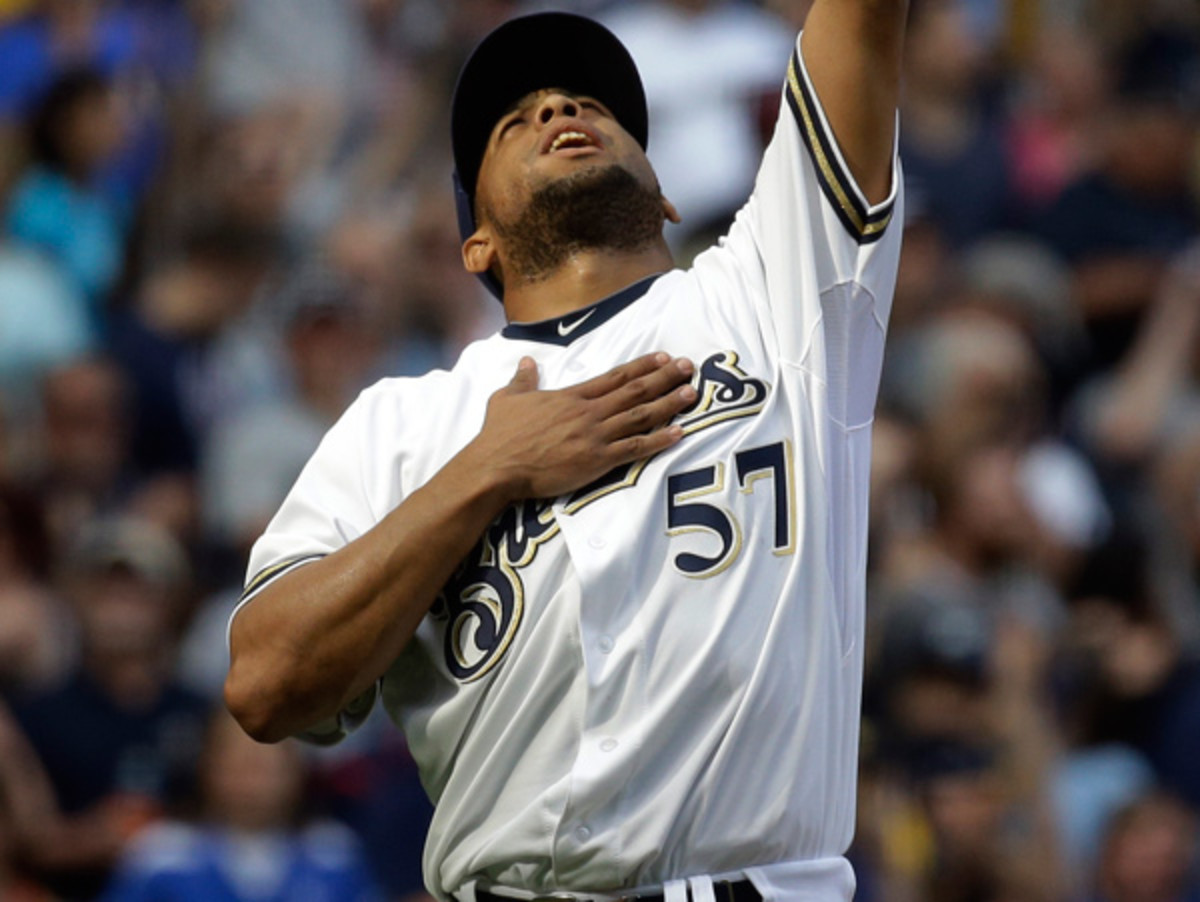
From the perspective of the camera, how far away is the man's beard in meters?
3.58

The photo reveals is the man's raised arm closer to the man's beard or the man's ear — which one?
the man's beard

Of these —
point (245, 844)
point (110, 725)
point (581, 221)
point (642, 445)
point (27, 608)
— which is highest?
point (581, 221)

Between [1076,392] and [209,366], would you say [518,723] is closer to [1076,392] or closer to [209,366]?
[209,366]

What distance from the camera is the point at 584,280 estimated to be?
3627mm

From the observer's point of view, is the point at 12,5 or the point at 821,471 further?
the point at 12,5

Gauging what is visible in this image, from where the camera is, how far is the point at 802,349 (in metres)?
3.32

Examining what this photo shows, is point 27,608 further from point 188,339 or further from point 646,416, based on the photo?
point 646,416

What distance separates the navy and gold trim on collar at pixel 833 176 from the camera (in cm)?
329

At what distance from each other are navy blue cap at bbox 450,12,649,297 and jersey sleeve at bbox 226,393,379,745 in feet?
1.79

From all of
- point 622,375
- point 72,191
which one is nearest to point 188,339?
point 72,191

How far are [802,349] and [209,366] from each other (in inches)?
205

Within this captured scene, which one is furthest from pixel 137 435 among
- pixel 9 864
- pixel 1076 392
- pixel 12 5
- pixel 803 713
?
pixel 803 713

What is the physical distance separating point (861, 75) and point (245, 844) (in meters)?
3.72

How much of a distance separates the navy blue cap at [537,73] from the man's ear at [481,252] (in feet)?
0.22
